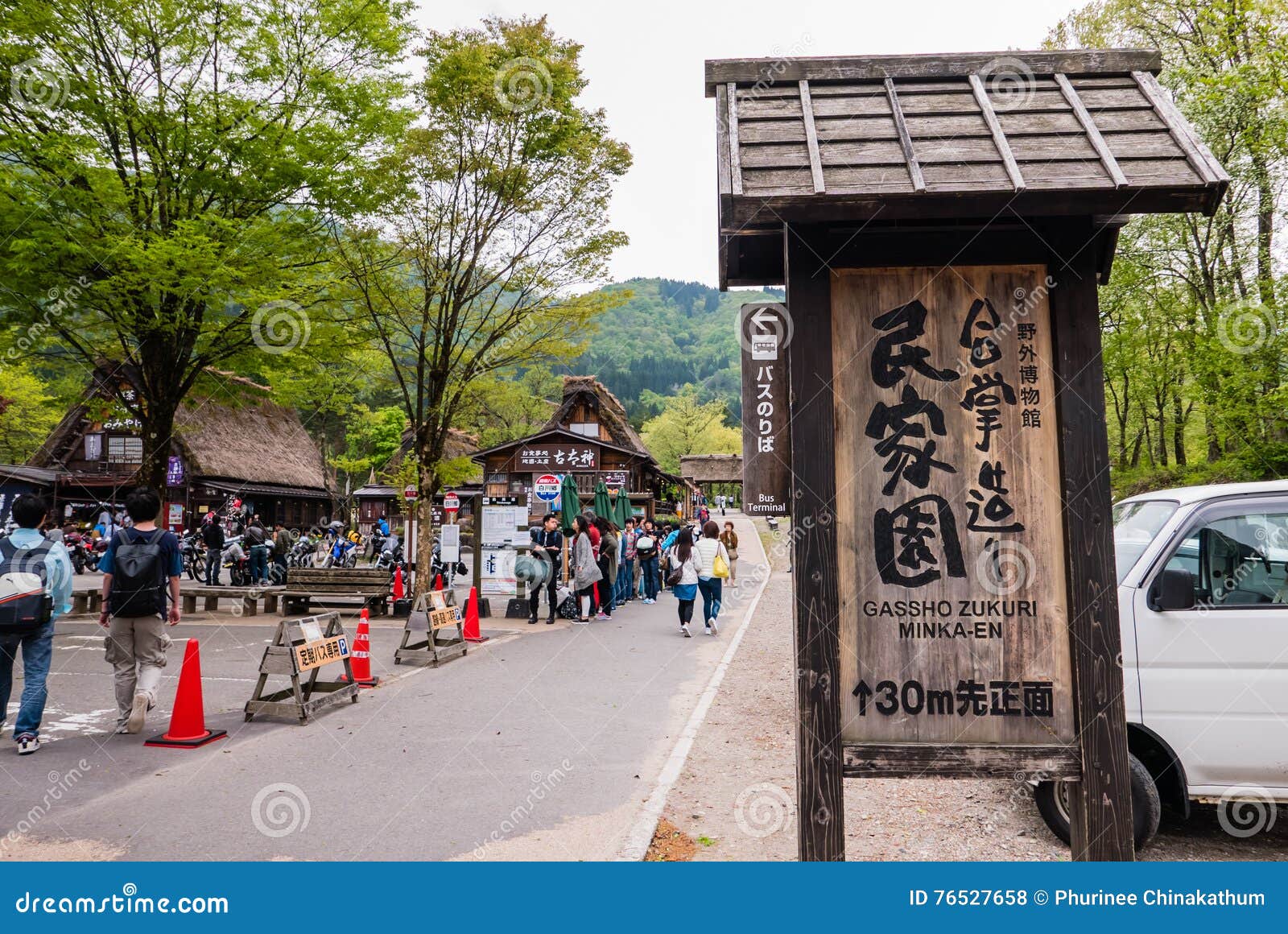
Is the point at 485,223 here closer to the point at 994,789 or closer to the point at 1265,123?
the point at 994,789

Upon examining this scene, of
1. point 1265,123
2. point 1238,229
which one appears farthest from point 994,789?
point 1238,229

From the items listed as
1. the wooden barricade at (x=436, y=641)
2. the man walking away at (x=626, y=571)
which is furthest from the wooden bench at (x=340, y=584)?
the man walking away at (x=626, y=571)

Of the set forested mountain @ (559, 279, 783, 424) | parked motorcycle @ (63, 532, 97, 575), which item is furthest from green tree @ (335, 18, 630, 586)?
forested mountain @ (559, 279, 783, 424)

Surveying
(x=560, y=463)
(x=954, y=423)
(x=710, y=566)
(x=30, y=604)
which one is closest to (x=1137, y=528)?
(x=954, y=423)

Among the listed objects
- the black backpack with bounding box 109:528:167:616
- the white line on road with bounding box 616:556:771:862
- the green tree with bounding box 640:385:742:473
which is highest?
the green tree with bounding box 640:385:742:473

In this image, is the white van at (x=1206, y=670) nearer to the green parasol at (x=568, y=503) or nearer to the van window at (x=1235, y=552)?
the van window at (x=1235, y=552)

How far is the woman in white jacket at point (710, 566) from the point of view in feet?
40.4

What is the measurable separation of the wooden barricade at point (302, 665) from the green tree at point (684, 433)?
65036 millimetres

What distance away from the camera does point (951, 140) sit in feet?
9.86

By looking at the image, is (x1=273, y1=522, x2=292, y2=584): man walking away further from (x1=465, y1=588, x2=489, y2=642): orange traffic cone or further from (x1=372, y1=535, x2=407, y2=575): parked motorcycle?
(x1=465, y1=588, x2=489, y2=642): orange traffic cone

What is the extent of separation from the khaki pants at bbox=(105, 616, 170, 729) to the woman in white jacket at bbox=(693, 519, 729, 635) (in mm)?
7606

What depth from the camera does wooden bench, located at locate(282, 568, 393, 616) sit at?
14359 mm

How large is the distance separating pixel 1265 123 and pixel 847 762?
18981 mm

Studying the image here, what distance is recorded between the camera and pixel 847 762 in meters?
2.95
